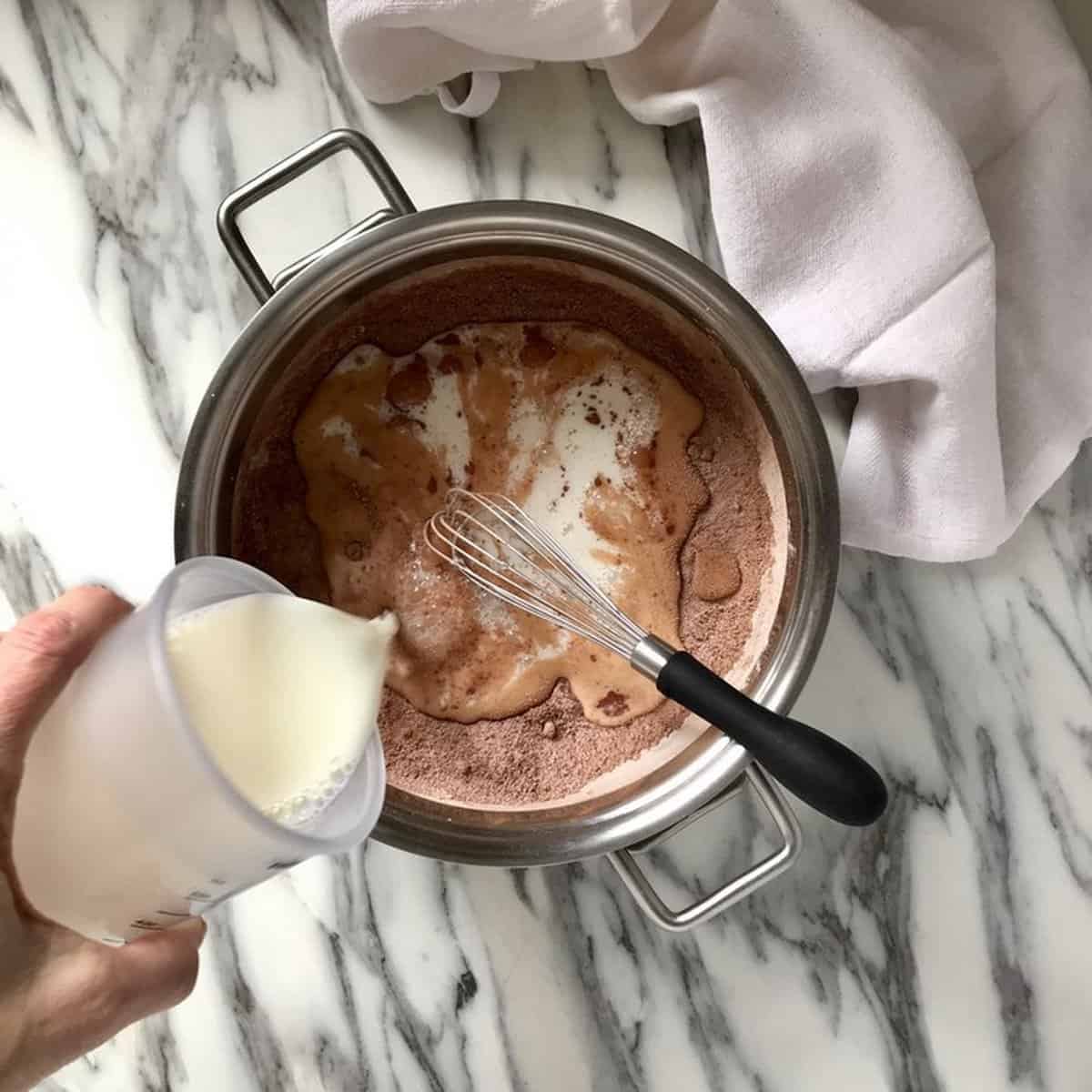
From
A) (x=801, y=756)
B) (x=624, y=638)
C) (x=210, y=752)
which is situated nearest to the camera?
(x=210, y=752)

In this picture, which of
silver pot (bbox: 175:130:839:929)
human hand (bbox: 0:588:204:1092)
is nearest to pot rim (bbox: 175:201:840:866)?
silver pot (bbox: 175:130:839:929)

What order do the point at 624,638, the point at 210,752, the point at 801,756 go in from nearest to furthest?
the point at 210,752, the point at 801,756, the point at 624,638

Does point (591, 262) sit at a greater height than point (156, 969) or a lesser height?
greater

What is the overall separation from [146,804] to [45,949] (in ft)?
0.29

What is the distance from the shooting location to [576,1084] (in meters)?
0.61

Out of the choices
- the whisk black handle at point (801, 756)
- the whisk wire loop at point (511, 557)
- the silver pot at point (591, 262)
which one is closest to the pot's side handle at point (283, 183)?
the silver pot at point (591, 262)

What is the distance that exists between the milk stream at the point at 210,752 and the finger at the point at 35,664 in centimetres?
1

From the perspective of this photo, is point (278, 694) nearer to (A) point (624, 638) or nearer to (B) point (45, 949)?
(B) point (45, 949)

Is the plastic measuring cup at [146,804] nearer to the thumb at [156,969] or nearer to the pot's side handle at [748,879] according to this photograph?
the thumb at [156,969]

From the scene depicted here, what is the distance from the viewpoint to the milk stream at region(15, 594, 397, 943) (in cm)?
38

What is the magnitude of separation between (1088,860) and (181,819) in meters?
0.52

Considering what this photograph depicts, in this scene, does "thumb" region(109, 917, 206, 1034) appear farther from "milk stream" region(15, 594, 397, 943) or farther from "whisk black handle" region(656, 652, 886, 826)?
"whisk black handle" region(656, 652, 886, 826)

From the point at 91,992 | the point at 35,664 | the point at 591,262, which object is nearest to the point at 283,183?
the point at 591,262

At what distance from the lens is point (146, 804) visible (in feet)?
1.22
